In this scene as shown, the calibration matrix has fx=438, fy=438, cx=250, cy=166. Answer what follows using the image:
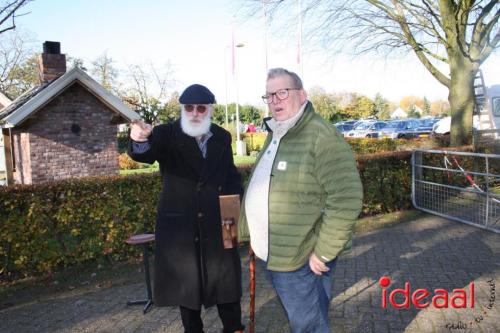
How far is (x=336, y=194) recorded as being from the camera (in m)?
2.26

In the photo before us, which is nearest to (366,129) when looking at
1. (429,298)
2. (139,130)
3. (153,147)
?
(429,298)

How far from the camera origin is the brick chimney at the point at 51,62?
52.2ft

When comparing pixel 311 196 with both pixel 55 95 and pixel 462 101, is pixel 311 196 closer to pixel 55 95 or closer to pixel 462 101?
pixel 462 101

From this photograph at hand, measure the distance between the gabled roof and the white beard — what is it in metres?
9.87

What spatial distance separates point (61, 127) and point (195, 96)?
12.7m

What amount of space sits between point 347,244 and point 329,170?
1.56 ft

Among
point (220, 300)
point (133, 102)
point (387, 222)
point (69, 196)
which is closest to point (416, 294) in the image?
point (220, 300)

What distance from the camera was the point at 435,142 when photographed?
1397cm

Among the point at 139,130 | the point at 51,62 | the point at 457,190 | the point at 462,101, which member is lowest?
the point at 457,190

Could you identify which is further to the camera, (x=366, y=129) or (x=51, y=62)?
(x=366, y=129)

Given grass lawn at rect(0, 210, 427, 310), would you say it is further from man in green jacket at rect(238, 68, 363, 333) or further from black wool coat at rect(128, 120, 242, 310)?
man in green jacket at rect(238, 68, 363, 333)

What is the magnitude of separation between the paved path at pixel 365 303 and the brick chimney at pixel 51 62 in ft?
43.0

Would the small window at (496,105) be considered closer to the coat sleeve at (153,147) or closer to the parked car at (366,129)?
the parked car at (366,129)

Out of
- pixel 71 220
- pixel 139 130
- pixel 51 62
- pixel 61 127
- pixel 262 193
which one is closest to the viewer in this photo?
pixel 262 193
